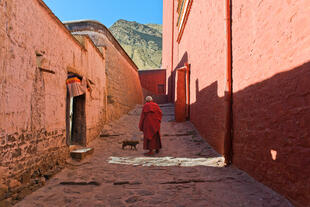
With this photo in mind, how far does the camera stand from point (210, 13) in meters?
6.24

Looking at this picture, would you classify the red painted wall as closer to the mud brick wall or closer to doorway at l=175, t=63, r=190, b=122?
doorway at l=175, t=63, r=190, b=122

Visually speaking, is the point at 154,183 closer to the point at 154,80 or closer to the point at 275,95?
the point at 275,95

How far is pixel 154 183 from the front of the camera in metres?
3.60

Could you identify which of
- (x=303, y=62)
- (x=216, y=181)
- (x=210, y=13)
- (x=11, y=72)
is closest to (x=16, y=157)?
(x=11, y=72)

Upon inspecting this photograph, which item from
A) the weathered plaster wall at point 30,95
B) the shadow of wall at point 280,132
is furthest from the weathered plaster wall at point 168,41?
the shadow of wall at point 280,132

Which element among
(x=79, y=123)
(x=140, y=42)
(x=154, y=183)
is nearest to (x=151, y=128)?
(x=79, y=123)

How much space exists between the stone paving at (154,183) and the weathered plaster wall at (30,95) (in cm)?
37

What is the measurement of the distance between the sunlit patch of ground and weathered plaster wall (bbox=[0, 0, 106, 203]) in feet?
4.59

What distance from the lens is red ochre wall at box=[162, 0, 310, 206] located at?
2.45 meters

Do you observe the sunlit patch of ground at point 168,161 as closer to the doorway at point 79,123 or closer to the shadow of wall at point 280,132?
the shadow of wall at point 280,132

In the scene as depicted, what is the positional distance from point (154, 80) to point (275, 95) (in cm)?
2021

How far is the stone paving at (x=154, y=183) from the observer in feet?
9.26

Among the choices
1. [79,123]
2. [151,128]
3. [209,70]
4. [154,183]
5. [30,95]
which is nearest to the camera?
[30,95]

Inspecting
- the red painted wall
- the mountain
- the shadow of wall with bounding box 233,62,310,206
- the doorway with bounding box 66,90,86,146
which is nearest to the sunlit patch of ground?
the shadow of wall with bounding box 233,62,310,206
